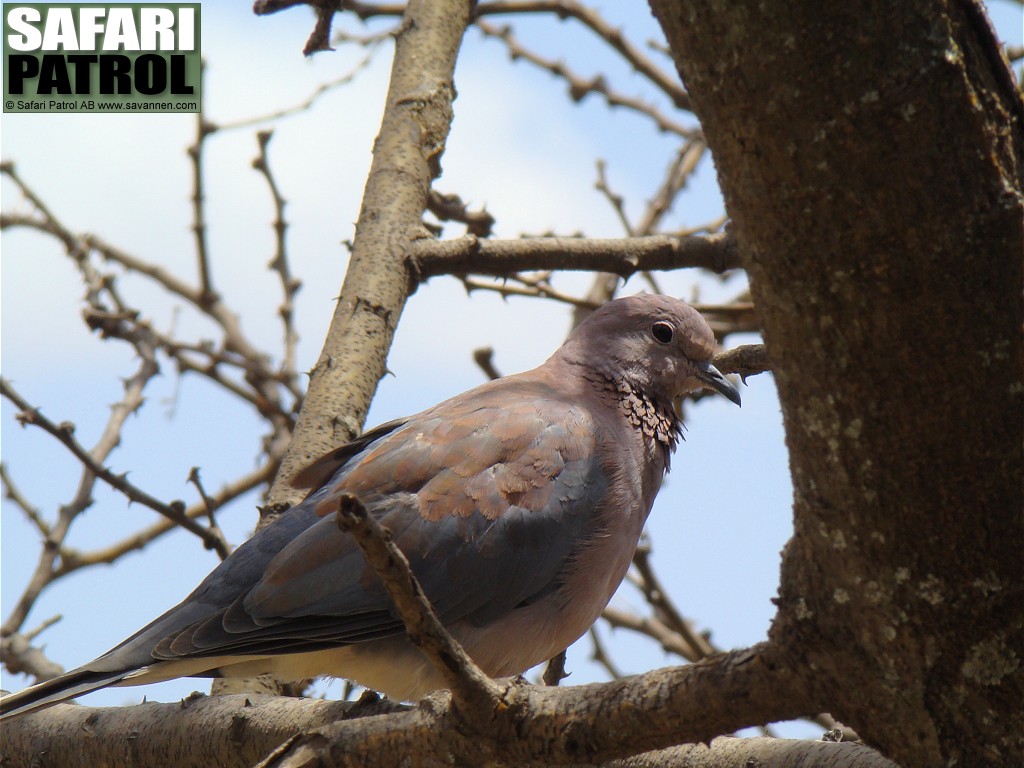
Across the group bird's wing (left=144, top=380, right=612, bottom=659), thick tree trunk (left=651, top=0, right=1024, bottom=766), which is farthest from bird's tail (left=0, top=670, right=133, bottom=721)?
thick tree trunk (left=651, top=0, right=1024, bottom=766)

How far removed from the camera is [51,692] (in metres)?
2.74

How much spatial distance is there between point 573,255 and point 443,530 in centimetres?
110

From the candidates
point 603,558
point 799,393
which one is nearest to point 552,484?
point 603,558

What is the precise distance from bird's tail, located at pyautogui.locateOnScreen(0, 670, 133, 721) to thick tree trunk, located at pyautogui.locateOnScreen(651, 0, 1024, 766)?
1891 mm

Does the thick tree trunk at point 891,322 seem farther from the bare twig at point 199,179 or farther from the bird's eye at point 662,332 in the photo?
the bare twig at point 199,179

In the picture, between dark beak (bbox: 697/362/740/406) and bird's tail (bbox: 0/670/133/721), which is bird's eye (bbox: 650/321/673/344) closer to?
dark beak (bbox: 697/362/740/406)

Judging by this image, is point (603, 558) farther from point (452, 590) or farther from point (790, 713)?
point (790, 713)

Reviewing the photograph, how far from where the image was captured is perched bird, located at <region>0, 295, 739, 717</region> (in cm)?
308

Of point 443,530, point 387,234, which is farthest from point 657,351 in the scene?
point 443,530

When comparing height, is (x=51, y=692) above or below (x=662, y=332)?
below

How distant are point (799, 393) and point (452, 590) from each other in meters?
1.94

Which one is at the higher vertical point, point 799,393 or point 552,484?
point 552,484

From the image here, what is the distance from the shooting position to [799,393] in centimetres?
147

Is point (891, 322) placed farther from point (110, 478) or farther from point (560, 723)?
point (110, 478)
